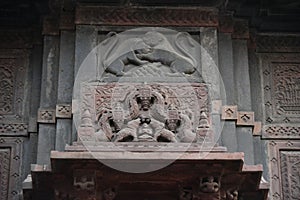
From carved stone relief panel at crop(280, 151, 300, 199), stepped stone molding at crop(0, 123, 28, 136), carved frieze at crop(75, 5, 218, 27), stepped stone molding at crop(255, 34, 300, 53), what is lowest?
carved stone relief panel at crop(280, 151, 300, 199)

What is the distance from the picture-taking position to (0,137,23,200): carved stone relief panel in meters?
9.50

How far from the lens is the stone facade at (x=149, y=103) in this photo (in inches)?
354

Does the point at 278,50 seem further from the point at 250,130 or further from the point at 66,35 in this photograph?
the point at 66,35

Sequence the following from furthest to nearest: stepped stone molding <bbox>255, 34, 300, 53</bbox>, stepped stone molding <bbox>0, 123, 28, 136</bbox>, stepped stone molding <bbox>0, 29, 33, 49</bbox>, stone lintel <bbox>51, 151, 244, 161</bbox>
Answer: stepped stone molding <bbox>255, 34, 300, 53</bbox>
stepped stone molding <bbox>0, 29, 33, 49</bbox>
stepped stone molding <bbox>0, 123, 28, 136</bbox>
stone lintel <bbox>51, 151, 244, 161</bbox>

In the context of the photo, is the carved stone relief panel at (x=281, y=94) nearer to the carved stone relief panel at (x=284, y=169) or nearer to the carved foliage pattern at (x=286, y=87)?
the carved foliage pattern at (x=286, y=87)

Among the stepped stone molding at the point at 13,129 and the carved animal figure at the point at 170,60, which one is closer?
the carved animal figure at the point at 170,60

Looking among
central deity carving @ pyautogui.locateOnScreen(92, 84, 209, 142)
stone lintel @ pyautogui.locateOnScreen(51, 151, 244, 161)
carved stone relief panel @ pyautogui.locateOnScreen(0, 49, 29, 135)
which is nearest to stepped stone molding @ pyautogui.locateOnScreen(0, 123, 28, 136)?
carved stone relief panel @ pyautogui.locateOnScreen(0, 49, 29, 135)

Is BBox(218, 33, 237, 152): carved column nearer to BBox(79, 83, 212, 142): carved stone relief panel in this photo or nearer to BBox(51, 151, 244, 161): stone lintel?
BBox(79, 83, 212, 142): carved stone relief panel

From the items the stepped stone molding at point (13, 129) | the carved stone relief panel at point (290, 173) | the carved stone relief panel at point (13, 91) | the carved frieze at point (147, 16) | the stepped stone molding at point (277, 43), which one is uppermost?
the carved frieze at point (147, 16)

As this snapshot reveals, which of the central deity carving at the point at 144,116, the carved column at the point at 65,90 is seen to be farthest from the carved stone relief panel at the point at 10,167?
the central deity carving at the point at 144,116

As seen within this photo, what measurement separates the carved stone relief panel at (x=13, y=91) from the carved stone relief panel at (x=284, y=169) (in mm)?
2427

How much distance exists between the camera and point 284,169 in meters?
9.73

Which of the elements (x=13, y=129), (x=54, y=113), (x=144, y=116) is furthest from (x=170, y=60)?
(x=13, y=129)

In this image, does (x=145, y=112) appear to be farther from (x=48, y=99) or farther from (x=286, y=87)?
(x=286, y=87)
